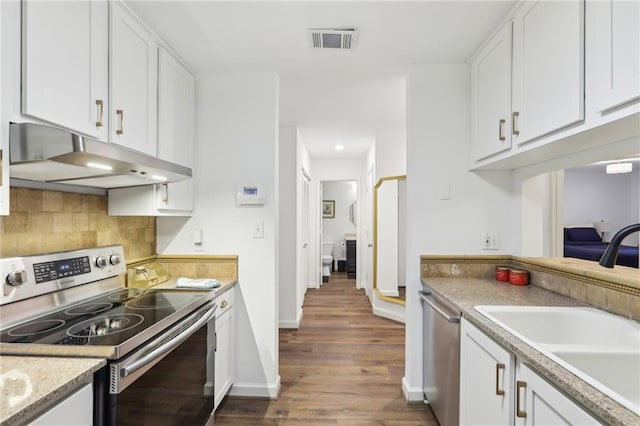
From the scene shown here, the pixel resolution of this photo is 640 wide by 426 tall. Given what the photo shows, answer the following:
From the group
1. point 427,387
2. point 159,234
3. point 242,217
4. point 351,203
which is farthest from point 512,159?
point 351,203

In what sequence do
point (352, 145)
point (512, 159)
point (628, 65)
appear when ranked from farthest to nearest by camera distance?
point (352, 145), point (512, 159), point (628, 65)

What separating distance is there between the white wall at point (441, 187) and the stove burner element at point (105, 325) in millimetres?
1676

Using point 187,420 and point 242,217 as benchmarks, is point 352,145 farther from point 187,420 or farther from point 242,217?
point 187,420

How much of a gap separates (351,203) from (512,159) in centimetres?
578

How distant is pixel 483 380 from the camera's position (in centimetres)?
131

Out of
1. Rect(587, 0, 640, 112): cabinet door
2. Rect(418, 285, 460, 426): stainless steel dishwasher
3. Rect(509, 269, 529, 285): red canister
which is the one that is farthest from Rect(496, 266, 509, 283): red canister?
Rect(587, 0, 640, 112): cabinet door

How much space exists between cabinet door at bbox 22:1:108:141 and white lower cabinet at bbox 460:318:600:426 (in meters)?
1.87

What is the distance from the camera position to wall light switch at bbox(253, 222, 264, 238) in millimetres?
2264

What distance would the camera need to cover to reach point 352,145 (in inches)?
183

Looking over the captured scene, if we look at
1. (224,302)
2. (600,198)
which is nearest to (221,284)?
(224,302)

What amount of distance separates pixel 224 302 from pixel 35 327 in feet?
3.19

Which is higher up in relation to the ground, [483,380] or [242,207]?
[242,207]

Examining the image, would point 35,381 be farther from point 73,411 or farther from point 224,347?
point 224,347

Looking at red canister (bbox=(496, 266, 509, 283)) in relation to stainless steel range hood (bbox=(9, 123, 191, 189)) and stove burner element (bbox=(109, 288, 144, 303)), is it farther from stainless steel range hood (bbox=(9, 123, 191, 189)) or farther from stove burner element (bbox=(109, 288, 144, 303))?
stove burner element (bbox=(109, 288, 144, 303))
